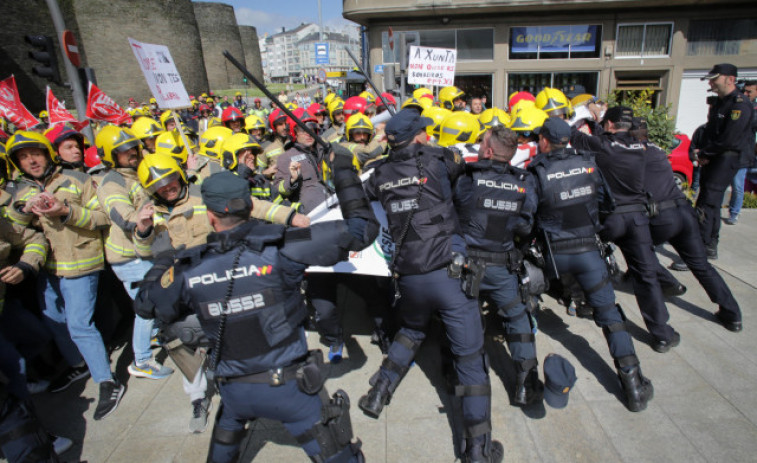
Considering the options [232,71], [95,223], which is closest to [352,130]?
[95,223]

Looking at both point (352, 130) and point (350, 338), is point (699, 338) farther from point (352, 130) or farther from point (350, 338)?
point (352, 130)

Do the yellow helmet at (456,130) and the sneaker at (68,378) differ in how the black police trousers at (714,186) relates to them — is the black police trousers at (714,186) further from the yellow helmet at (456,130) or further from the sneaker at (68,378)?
the sneaker at (68,378)

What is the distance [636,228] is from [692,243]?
30.5 inches

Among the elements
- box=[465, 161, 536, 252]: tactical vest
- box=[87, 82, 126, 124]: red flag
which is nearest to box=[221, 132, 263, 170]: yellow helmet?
box=[465, 161, 536, 252]: tactical vest

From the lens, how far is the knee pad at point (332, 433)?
94.7 inches

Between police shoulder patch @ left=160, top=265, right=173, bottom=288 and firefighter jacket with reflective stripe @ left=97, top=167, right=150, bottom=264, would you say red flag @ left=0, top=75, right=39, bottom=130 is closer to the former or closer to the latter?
firefighter jacket with reflective stripe @ left=97, top=167, right=150, bottom=264

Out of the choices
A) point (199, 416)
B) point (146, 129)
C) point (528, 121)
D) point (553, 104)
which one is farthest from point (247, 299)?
point (553, 104)

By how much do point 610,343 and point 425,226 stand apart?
177 cm

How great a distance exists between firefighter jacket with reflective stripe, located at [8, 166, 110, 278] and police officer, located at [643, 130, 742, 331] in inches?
194

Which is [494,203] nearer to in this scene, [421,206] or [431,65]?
[421,206]

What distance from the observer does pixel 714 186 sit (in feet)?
18.2

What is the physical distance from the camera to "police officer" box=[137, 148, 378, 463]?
2.20 meters

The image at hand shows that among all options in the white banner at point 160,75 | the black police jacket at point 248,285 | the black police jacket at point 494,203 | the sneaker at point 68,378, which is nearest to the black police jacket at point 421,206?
the black police jacket at point 494,203

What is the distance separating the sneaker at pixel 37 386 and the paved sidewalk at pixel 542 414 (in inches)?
4.7
